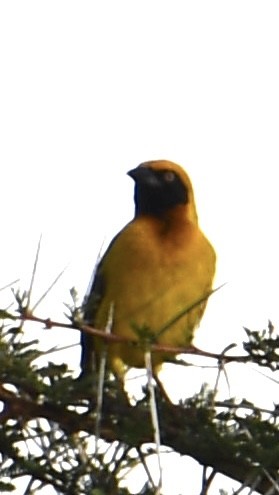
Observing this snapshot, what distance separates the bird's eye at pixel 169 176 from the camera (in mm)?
5893

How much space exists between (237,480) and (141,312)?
233 cm

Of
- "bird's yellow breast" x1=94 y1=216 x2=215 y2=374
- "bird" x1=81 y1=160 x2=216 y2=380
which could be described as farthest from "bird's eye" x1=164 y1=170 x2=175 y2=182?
"bird's yellow breast" x1=94 y1=216 x2=215 y2=374

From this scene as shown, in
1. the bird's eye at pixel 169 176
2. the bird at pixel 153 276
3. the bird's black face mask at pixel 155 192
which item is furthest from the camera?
the bird's eye at pixel 169 176

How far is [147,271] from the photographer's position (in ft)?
16.9

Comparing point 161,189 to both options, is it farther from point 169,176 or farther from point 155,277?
point 155,277

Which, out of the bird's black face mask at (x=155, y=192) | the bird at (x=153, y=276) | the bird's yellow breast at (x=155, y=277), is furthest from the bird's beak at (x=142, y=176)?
the bird's yellow breast at (x=155, y=277)

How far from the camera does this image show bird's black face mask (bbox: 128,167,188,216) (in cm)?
575

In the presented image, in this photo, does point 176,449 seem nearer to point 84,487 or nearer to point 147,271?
point 84,487

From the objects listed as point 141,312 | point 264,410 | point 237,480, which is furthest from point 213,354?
point 141,312

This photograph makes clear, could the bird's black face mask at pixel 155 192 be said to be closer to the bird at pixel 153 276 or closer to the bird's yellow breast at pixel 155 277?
the bird at pixel 153 276

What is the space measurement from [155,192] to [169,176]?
157mm

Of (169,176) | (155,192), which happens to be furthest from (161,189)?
(169,176)

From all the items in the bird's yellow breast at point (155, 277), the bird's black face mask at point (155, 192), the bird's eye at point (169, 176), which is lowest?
the bird's yellow breast at point (155, 277)

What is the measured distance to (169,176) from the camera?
19.4 ft
